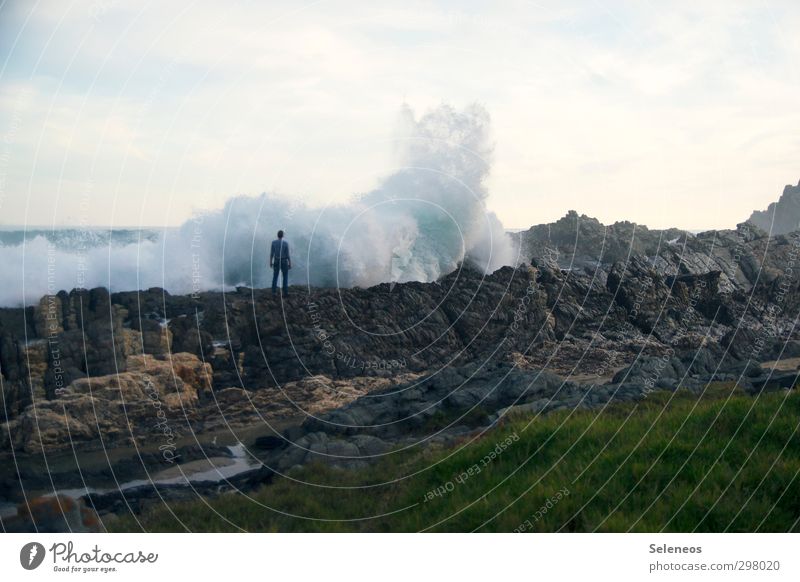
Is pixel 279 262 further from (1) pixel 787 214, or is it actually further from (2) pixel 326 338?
(1) pixel 787 214

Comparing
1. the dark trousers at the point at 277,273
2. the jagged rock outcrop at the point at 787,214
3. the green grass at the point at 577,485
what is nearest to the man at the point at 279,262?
the dark trousers at the point at 277,273

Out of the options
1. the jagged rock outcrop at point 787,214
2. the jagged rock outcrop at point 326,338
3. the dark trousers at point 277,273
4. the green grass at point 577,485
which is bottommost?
the green grass at point 577,485

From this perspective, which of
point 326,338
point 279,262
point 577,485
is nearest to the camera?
point 577,485

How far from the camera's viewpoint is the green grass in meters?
8.86

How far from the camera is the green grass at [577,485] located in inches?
349

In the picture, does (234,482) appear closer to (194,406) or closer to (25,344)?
(194,406)

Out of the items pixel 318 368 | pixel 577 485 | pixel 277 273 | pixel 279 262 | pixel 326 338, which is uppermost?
pixel 279 262

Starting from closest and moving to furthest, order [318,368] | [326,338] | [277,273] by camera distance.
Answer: [318,368] < [326,338] < [277,273]

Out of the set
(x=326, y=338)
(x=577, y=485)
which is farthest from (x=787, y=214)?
(x=577, y=485)

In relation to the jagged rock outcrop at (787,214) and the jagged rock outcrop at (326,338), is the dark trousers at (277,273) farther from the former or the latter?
the jagged rock outcrop at (787,214)

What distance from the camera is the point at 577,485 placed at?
9.46 metres

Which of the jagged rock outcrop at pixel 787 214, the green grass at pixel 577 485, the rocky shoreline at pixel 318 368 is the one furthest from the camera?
the jagged rock outcrop at pixel 787 214

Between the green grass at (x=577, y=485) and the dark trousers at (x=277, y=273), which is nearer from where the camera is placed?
the green grass at (x=577, y=485)

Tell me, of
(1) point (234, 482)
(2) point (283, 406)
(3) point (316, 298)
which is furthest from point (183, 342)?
(1) point (234, 482)
